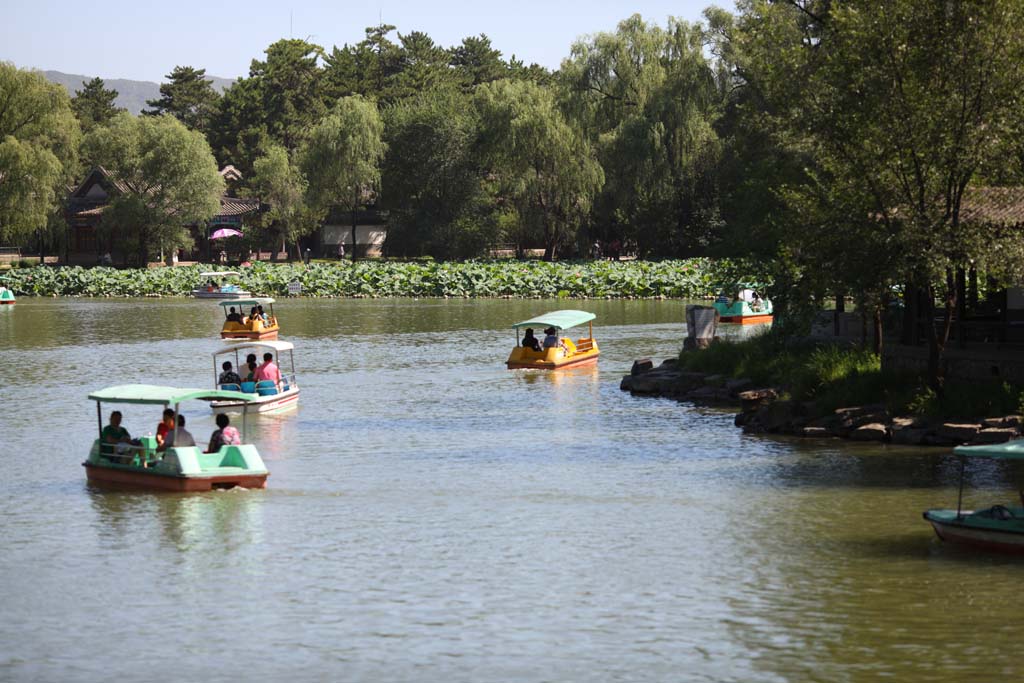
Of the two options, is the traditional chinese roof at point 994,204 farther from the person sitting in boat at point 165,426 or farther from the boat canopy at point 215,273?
the boat canopy at point 215,273

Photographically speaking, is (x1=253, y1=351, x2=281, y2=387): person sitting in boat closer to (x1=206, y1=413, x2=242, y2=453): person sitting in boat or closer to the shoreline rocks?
the shoreline rocks

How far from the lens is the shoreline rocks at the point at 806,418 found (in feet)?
92.6

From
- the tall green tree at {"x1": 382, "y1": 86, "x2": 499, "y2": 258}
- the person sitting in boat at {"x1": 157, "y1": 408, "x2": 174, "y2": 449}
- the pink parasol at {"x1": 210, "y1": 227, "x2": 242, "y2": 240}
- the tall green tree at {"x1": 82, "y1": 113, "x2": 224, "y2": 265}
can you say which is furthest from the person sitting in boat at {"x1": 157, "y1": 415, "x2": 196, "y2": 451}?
the pink parasol at {"x1": 210, "y1": 227, "x2": 242, "y2": 240}

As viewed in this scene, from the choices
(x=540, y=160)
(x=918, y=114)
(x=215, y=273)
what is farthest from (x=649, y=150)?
(x=918, y=114)

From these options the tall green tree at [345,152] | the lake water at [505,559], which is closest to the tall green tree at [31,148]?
the tall green tree at [345,152]

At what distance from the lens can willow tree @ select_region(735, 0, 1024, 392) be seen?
2772 cm

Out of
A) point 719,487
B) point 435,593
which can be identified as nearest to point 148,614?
point 435,593

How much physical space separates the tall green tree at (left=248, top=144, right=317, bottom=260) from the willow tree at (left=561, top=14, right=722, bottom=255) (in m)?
23.9

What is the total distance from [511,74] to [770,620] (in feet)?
418

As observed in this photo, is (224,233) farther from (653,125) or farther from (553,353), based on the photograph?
(553,353)

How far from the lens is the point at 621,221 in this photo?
9425 centimetres

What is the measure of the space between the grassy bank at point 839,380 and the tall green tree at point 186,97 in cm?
10650

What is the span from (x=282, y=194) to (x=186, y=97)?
39.9m

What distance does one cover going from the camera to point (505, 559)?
2008 cm
